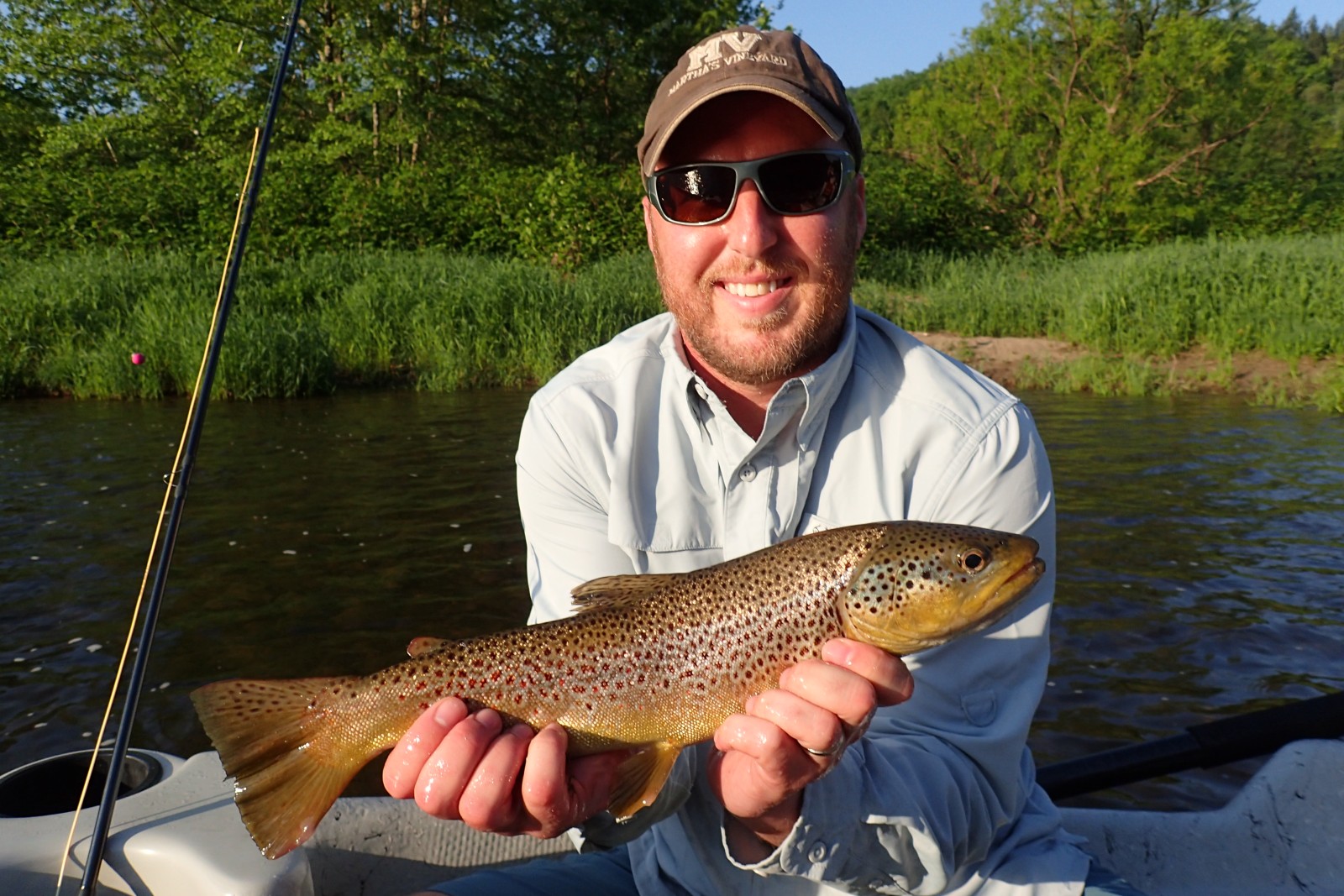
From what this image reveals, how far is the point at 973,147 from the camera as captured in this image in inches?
1359

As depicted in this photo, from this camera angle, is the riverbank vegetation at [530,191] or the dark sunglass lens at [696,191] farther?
the riverbank vegetation at [530,191]

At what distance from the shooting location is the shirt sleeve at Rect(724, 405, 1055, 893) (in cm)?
221

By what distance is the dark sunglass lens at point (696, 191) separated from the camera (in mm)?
2793

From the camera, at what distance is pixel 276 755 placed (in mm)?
2285

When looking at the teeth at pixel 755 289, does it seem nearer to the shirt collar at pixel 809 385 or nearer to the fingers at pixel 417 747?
the shirt collar at pixel 809 385

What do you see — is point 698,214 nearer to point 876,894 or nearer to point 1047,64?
point 876,894

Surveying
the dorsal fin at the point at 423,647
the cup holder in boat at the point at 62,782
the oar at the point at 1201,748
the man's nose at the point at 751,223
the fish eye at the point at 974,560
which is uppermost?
the man's nose at the point at 751,223

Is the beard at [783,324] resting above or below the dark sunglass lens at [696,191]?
below

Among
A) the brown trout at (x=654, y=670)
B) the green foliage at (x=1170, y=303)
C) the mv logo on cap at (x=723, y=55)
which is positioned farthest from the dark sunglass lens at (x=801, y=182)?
the green foliage at (x=1170, y=303)

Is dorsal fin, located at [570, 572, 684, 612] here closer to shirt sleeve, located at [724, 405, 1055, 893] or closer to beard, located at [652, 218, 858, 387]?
shirt sleeve, located at [724, 405, 1055, 893]

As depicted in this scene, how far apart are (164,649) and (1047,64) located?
33.4 meters

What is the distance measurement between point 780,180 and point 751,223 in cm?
14

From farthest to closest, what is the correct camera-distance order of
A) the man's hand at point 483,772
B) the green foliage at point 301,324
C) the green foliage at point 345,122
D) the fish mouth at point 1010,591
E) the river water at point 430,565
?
the green foliage at point 345,122 < the green foliage at point 301,324 < the river water at point 430,565 < the fish mouth at point 1010,591 < the man's hand at point 483,772

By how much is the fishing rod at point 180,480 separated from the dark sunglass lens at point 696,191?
1472mm
